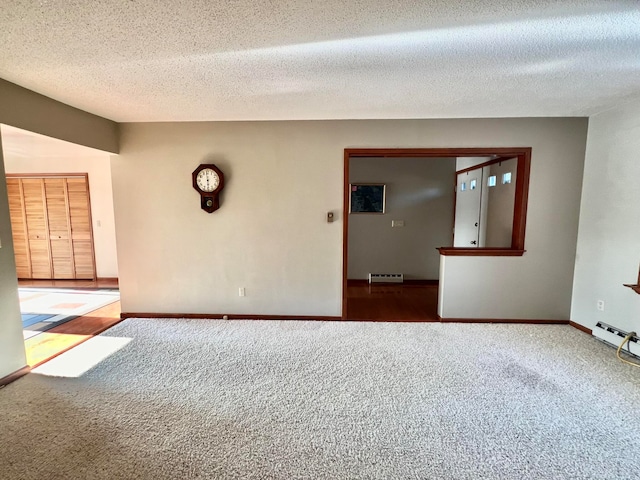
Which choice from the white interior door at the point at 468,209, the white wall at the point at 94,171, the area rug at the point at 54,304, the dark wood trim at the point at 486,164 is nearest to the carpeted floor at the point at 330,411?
the area rug at the point at 54,304

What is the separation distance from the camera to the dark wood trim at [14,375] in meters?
2.26

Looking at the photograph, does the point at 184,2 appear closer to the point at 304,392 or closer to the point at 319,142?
the point at 319,142

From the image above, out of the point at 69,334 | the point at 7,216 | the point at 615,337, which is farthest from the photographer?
the point at 69,334

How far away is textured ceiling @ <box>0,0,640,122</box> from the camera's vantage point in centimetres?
143

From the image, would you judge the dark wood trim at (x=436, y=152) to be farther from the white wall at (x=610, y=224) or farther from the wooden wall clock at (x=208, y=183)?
the wooden wall clock at (x=208, y=183)

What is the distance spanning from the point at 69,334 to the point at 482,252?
15.8ft

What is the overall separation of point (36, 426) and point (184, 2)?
2.68m

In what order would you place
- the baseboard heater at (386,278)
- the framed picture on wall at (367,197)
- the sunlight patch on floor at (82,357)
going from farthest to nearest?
the baseboard heater at (386,278)
the framed picture on wall at (367,197)
the sunlight patch on floor at (82,357)

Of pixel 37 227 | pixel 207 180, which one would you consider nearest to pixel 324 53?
pixel 207 180

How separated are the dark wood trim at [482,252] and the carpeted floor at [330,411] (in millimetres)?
955

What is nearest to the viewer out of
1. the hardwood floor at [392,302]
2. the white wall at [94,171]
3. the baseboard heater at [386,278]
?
the hardwood floor at [392,302]

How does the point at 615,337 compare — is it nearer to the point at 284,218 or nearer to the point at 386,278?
the point at 386,278

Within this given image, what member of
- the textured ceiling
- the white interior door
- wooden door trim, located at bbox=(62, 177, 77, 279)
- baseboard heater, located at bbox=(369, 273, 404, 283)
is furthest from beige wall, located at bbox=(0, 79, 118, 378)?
the white interior door

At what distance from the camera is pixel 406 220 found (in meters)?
5.20
